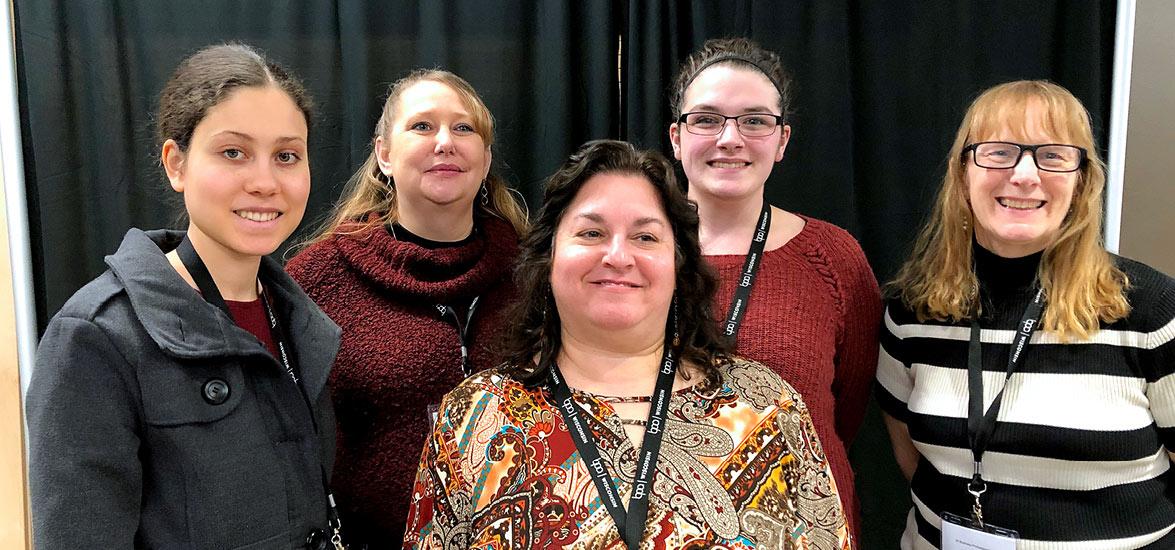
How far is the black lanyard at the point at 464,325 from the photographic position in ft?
6.51

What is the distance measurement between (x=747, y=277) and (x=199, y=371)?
1.24 meters

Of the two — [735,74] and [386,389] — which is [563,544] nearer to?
[386,389]

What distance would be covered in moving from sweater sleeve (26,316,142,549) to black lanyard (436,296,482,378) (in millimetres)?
827

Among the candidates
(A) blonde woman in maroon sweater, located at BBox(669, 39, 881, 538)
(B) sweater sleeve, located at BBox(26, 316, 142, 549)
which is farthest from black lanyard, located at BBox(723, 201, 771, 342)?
(B) sweater sleeve, located at BBox(26, 316, 142, 549)

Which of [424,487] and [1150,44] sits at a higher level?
[1150,44]

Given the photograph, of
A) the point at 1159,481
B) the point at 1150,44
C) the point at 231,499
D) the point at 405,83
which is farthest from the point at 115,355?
the point at 1150,44

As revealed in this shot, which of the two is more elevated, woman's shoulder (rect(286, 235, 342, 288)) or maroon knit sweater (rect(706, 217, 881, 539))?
woman's shoulder (rect(286, 235, 342, 288))

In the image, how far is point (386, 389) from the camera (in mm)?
1956

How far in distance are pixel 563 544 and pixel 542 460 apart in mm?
152

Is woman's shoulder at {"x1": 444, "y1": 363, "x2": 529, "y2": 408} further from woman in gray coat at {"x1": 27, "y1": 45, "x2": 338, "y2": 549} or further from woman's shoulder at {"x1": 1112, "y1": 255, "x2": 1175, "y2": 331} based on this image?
woman's shoulder at {"x1": 1112, "y1": 255, "x2": 1175, "y2": 331}

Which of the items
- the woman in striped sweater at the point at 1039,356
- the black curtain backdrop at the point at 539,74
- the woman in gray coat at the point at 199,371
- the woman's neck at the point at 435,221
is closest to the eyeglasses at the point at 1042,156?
the woman in striped sweater at the point at 1039,356

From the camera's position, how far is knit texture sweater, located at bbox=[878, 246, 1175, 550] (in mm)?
1730

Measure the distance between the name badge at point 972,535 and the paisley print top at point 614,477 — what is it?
401 mm

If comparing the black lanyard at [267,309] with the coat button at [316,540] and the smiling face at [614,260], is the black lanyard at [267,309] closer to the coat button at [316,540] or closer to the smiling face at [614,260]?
the coat button at [316,540]
